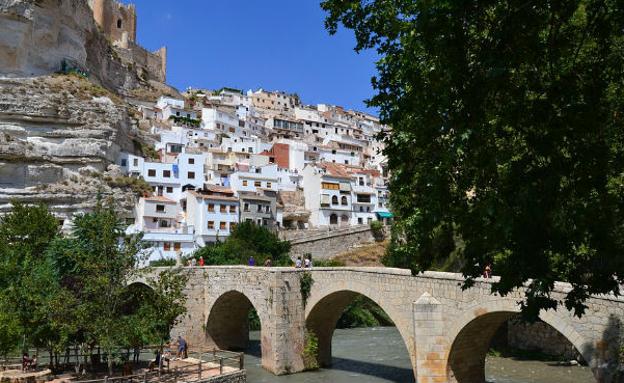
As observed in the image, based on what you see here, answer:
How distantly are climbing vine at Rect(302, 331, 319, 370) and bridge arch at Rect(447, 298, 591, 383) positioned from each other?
8.45 m

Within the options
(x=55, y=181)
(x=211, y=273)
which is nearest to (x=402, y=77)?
(x=211, y=273)

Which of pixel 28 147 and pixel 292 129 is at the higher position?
pixel 292 129

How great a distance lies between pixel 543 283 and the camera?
547cm

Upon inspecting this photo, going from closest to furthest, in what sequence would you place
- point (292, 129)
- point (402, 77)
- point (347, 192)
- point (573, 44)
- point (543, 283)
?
point (543, 283)
point (573, 44)
point (402, 77)
point (347, 192)
point (292, 129)

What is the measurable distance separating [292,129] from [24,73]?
46056mm

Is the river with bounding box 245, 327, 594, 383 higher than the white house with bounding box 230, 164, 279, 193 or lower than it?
lower

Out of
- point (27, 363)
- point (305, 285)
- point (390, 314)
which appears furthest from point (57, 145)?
point (390, 314)

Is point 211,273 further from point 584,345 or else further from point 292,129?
point 292,129

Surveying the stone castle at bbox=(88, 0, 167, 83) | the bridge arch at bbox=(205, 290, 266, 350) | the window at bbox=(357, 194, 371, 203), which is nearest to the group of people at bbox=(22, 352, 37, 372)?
the bridge arch at bbox=(205, 290, 266, 350)

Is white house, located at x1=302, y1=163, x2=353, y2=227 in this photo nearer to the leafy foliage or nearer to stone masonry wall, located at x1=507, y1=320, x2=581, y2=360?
the leafy foliage

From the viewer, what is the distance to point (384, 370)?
2327 cm

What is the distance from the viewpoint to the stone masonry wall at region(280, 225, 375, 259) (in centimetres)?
5059

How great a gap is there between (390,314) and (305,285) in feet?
18.1

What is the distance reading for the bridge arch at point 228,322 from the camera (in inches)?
1117
